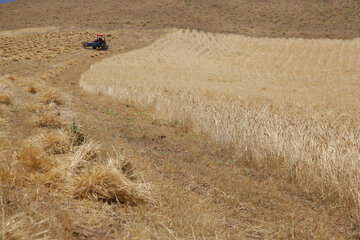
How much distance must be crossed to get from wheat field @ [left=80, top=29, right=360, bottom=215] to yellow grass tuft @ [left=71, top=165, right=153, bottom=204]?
254cm

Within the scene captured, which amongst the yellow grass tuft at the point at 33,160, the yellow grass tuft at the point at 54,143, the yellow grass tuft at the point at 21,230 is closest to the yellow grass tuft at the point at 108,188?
the yellow grass tuft at the point at 33,160

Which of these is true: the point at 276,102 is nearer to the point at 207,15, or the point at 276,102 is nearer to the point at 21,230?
the point at 21,230

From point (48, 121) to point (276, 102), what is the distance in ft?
28.0

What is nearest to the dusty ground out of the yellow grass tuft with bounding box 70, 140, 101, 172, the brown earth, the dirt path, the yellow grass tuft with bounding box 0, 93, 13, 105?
the dirt path

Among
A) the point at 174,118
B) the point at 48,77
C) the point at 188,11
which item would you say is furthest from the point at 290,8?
the point at 174,118

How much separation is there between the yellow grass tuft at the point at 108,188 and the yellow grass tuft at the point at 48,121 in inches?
127

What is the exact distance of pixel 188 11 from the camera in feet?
209

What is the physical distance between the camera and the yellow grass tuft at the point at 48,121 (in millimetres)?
5895

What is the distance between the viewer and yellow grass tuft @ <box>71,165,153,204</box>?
10.2 feet

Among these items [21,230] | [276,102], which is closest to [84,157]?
[21,230]

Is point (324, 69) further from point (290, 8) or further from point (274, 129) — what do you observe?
point (290, 8)

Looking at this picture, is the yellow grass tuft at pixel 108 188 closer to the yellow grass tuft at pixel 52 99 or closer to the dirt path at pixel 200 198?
the dirt path at pixel 200 198

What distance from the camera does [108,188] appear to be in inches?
123

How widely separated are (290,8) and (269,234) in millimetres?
70407
